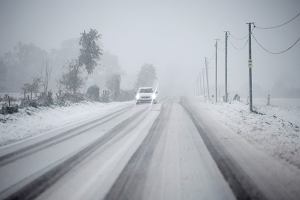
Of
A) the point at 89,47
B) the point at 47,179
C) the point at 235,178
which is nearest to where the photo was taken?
the point at 235,178

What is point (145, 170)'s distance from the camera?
19.9 feet

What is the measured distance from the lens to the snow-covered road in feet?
15.9

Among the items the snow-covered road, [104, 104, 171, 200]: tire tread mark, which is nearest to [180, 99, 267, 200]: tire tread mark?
the snow-covered road

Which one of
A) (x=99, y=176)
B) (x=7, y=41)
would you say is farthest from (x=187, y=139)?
(x=7, y=41)

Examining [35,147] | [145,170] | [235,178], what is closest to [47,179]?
[145,170]

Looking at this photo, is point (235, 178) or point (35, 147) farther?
point (35, 147)

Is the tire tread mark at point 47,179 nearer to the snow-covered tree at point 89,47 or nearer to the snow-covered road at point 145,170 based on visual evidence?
the snow-covered road at point 145,170

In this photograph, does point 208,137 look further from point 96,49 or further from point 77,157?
point 96,49

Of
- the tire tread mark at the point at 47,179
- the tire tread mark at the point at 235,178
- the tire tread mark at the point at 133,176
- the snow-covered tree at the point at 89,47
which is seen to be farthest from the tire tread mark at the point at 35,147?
the snow-covered tree at the point at 89,47

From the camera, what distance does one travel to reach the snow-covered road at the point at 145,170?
484 cm

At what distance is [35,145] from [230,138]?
7.68m

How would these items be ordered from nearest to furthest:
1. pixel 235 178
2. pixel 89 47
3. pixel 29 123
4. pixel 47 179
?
pixel 235 178 < pixel 47 179 < pixel 29 123 < pixel 89 47

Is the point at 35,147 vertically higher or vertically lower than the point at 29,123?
lower

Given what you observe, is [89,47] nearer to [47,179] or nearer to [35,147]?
[35,147]
